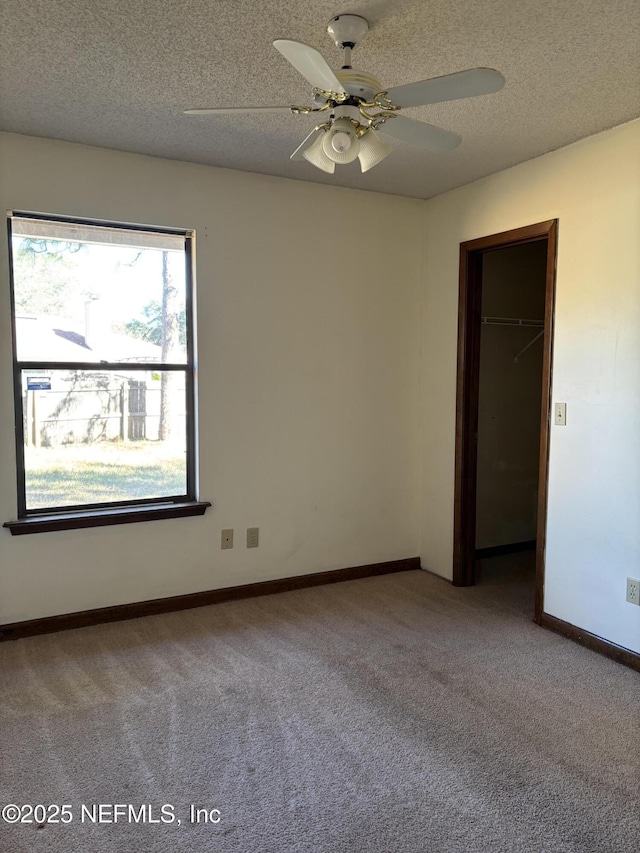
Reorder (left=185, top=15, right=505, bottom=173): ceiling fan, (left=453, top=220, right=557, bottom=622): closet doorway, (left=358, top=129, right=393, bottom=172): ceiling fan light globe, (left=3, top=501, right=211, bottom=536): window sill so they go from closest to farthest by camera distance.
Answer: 1. (left=185, top=15, right=505, bottom=173): ceiling fan
2. (left=358, top=129, right=393, bottom=172): ceiling fan light globe
3. (left=3, top=501, right=211, bottom=536): window sill
4. (left=453, top=220, right=557, bottom=622): closet doorway

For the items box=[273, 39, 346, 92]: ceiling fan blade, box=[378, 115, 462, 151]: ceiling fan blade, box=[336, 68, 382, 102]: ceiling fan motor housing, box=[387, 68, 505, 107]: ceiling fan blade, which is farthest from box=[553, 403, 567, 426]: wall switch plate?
box=[273, 39, 346, 92]: ceiling fan blade

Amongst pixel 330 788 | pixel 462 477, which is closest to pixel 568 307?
pixel 462 477

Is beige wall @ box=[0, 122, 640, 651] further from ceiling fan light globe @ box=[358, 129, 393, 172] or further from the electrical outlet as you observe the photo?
ceiling fan light globe @ box=[358, 129, 393, 172]

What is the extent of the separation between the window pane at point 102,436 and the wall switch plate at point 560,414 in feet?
6.87

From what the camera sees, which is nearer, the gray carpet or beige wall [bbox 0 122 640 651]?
the gray carpet

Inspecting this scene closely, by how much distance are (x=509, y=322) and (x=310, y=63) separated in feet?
10.6

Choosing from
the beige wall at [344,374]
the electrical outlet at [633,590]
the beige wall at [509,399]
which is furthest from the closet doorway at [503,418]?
the electrical outlet at [633,590]

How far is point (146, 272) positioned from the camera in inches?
133

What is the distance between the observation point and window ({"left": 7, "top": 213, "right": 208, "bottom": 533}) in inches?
123

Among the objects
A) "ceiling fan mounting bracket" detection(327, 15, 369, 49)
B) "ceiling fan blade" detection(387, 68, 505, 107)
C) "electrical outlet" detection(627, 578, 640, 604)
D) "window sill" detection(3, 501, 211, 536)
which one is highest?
"ceiling fan mounting bracket" detection(327, 15, 369, 49)

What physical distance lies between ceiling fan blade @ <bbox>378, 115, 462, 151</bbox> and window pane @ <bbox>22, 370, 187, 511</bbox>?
6.33 ft

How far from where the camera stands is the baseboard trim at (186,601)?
10.3ft

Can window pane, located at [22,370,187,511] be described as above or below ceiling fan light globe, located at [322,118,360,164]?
below

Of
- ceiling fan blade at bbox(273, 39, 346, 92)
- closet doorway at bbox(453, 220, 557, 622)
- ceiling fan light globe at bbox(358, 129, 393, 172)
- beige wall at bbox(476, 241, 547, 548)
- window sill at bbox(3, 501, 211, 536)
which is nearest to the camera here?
ceiling fan blade at bbox(273, 39, 346, 92)
